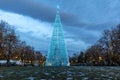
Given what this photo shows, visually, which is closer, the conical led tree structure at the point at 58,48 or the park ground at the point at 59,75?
the park ground at the point at 59,75

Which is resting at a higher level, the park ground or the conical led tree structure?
the conical led tree structure

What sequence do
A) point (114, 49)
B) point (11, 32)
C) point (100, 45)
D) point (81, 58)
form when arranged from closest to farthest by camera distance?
point (11, 32) → point (114, 49) → point (100, 45) → point (81, 58)

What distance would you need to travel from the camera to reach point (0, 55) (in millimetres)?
63594

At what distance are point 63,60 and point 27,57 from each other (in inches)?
1336

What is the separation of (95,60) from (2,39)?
52.9 metres

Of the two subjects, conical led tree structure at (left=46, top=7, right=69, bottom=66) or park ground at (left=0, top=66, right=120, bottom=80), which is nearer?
park ground at (left=0, top=66, right=120, bottom=80)

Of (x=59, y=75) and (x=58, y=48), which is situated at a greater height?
(x=58, y=48)

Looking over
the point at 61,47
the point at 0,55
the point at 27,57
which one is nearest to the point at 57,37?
the point at 61,47

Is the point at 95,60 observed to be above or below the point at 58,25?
below

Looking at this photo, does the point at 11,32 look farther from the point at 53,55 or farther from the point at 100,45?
the point at 100,45

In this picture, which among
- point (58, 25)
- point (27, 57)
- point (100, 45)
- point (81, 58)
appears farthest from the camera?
point (81, 58)

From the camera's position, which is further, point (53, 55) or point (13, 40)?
point (53, 55)

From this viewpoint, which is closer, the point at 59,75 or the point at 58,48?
the point at 59,75

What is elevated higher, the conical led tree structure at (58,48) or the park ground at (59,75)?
the conical led tree structure at (58,48)
